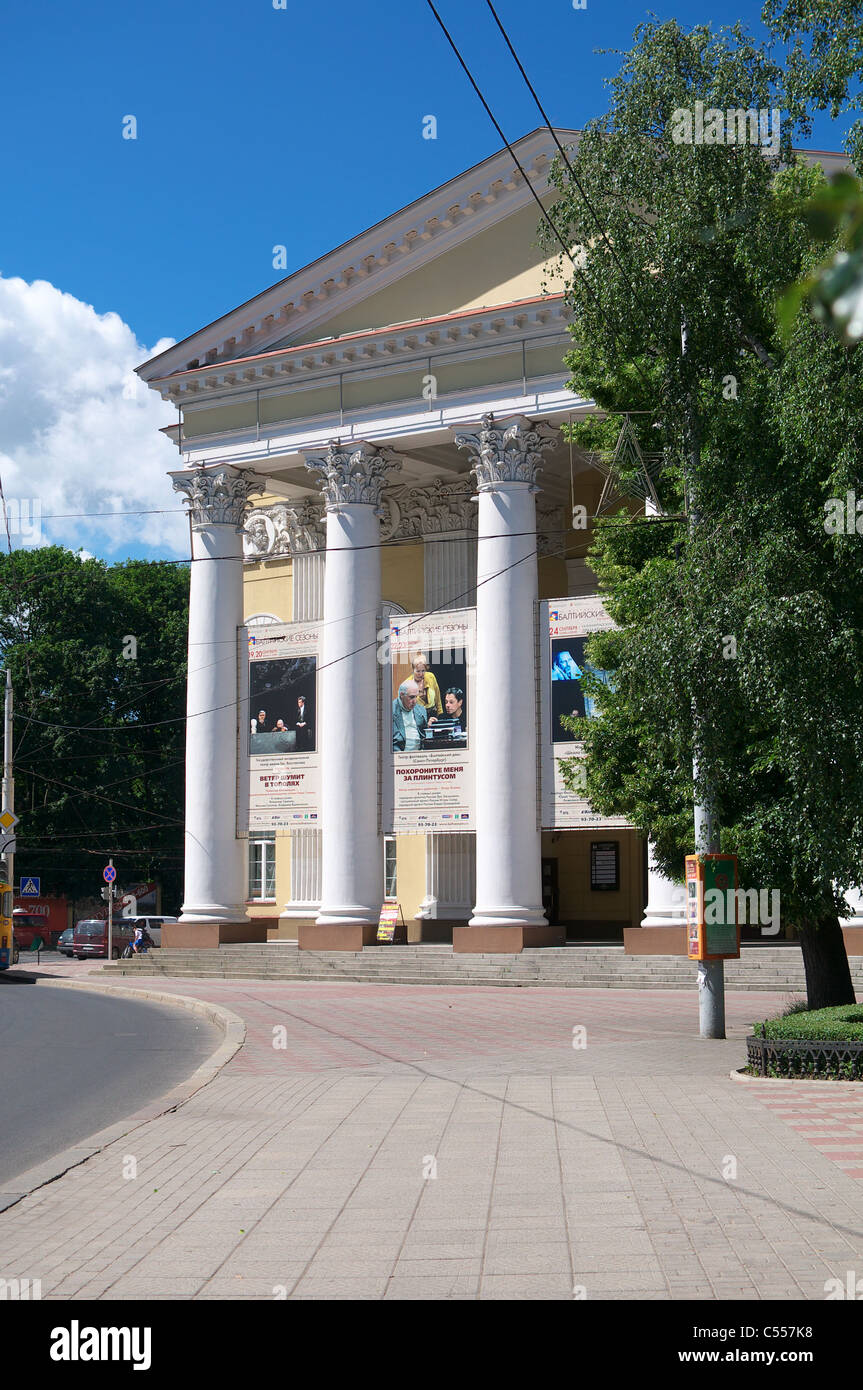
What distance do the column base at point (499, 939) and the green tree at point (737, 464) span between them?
644 inches

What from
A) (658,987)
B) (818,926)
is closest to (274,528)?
(658,987)

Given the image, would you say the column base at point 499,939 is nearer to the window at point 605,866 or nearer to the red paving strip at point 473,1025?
the red paving strip at point 473,1025

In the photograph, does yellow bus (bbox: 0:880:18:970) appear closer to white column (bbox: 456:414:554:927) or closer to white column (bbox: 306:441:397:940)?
white column (bbox: 306:441:397:940)

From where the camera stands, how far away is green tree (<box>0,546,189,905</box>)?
2511 inches

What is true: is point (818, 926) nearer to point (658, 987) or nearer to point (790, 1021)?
point (790, 1021)

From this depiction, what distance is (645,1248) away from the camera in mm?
6965

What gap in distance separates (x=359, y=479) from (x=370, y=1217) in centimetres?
3080

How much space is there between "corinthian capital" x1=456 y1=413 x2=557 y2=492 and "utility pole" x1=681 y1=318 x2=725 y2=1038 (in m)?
19.0

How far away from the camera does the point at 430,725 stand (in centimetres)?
3606

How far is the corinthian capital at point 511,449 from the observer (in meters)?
35.4

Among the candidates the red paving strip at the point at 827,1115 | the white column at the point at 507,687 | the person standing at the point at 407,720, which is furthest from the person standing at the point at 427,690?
the red paving strip at the point at 827,1115

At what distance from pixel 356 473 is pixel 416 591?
5986 millimetres

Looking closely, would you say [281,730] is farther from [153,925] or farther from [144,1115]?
[144,1115]

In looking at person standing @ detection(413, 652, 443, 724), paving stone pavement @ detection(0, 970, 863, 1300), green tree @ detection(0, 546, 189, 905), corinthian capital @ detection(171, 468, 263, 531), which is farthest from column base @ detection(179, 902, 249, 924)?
green tree @ detection(0, 546, 189, 905)
